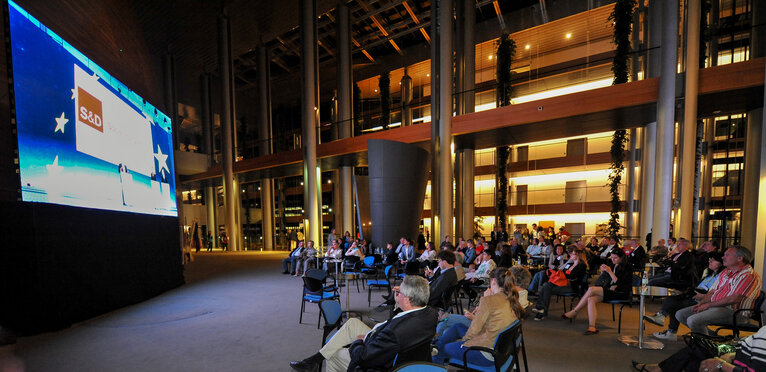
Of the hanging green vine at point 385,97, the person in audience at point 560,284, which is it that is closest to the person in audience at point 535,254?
the person in audience at point 560,284

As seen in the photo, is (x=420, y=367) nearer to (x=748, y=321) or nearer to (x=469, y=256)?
(x=748, y=321)

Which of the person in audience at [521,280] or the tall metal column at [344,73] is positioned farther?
the tall metal column at [344,73]

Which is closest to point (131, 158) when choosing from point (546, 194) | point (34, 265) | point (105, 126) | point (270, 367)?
point (105, 126)

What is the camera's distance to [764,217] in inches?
184

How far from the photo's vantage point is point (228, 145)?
1786 centimetres

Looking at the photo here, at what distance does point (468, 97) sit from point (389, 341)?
12757 millimetres

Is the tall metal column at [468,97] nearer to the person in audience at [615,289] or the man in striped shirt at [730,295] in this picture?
the person in audience at [615,289]

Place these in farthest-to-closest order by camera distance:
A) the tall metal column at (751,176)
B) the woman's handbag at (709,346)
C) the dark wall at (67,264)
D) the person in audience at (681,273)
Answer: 1. the tall metal column at (751,176)
2. the person in audience at (681,273)
3. the dark wall at (67,264)
4. the woman's handbag at (709,346)

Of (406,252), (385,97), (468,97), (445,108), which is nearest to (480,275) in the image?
(406,252)

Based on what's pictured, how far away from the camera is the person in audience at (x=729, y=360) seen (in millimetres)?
1973

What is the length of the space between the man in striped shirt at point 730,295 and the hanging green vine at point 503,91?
31.1ft

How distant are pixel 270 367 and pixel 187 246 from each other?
1224 cm

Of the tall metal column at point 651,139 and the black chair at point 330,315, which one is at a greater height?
the tall metal column at point 651,139

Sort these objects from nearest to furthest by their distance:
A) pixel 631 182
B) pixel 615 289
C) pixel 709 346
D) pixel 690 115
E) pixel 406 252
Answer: pixel 709 346, pixel 615 289, pixel 690 115, pixel 406 252, pixel 631 182
